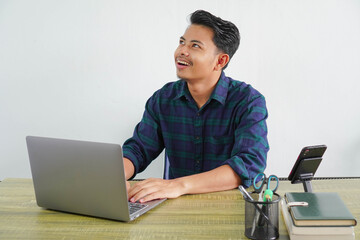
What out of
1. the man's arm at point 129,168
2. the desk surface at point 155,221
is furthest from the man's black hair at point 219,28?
the desk surface at point 155,221

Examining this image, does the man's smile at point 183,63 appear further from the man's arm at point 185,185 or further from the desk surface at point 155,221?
the desk surface at point 155,221

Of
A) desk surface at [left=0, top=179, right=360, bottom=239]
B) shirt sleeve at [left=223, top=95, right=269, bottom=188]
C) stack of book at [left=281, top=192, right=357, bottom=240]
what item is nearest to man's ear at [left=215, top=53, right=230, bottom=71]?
shirt sleeve at [left=223, top=95, right=269, bottom=188]

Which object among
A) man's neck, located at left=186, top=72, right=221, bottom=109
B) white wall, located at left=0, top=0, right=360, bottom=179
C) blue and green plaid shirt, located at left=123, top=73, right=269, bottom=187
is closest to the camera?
Result: blue and green plaid shirt, located at left=123, top=73, right=269, bottom=187

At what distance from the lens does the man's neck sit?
88.0 inches

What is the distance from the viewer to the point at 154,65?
3223 mm

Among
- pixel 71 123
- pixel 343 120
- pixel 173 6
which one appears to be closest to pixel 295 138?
pixel 343 120

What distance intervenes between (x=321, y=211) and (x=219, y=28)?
1.19m

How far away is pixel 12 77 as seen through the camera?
3291 millimetres

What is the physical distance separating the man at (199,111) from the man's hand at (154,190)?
0.38m

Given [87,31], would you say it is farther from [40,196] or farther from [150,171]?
[40,196]

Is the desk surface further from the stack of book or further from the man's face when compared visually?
the man's face

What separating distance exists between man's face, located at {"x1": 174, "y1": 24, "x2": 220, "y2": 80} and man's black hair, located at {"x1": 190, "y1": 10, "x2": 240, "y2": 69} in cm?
2

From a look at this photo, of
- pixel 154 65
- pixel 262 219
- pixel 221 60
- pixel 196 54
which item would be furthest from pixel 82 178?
pixel 154 65

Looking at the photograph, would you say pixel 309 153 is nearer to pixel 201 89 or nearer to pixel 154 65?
pixel 201 89
